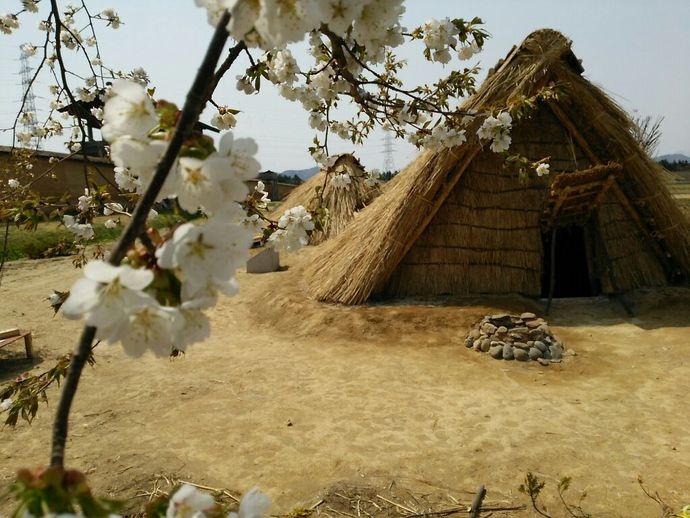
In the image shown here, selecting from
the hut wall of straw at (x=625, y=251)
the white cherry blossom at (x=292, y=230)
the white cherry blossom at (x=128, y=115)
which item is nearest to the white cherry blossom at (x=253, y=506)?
the white cherry blossom at (x=128, y=115)

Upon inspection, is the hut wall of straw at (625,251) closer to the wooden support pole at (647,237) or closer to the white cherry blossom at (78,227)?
the wooden support pole at (647,237)

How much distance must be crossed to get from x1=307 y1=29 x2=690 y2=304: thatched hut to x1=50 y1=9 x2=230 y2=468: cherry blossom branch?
650cm

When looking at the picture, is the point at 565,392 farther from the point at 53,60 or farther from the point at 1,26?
the point at 1,26

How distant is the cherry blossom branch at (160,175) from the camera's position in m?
0.55

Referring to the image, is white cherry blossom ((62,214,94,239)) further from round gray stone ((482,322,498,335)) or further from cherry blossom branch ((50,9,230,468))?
round gray stone ((482,322,498,335))

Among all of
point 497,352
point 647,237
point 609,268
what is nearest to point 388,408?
point 497,352

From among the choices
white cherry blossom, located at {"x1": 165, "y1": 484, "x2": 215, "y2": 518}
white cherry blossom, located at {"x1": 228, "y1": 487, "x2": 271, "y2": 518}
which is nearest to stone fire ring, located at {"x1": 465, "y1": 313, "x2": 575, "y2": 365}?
white cherry blossom, located at {"x1": 228, "y1": 487, "x2": 271, "y2": 518}

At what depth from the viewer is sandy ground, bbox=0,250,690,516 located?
342 centimetres

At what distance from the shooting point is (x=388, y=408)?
4480 millimetres

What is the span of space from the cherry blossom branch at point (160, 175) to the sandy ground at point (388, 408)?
2.81 m

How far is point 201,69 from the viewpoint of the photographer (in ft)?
1.83

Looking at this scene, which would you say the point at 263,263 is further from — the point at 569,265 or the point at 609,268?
the point at 609,268

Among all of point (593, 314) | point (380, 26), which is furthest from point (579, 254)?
point (380, 26)

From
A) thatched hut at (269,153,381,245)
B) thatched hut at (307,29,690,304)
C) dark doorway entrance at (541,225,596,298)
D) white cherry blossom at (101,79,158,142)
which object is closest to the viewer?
white cherry blossom at (101,79,158,142)
